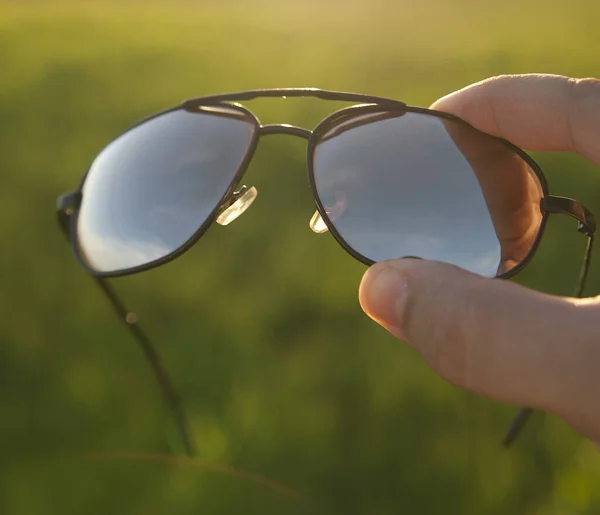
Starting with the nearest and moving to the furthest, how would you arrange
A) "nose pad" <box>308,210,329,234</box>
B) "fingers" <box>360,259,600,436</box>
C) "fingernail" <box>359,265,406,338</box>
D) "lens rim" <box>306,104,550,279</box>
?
"fingers" <box>360,259,600,436</box>
"fingernail" <box>359,265,406,338</box>
"lens rim" <box>306,104,550,279</box>
"nose pad" <box>308,210,329,234</box>

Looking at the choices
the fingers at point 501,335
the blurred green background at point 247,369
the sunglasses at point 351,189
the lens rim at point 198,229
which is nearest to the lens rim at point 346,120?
the sunglasses at point 351,189

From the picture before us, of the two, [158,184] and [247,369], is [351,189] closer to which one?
[158,184]

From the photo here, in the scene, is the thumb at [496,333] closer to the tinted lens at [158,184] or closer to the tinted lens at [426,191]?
the tinted lens at [426,191]

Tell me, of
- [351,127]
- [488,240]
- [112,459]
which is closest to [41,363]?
[112,459]

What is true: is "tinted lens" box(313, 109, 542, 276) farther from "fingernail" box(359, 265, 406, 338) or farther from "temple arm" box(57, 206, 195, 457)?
"temple arm" box(57, 206, 195, 457)

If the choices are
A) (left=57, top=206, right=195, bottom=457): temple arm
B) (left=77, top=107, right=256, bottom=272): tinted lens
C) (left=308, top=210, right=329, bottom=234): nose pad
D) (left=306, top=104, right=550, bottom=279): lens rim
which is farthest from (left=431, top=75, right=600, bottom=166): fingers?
(left=57, top=206, right=195, bottom=457): temple arm

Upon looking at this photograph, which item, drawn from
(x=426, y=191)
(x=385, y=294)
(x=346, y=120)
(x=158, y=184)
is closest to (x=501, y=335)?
(x=385, y=294)
